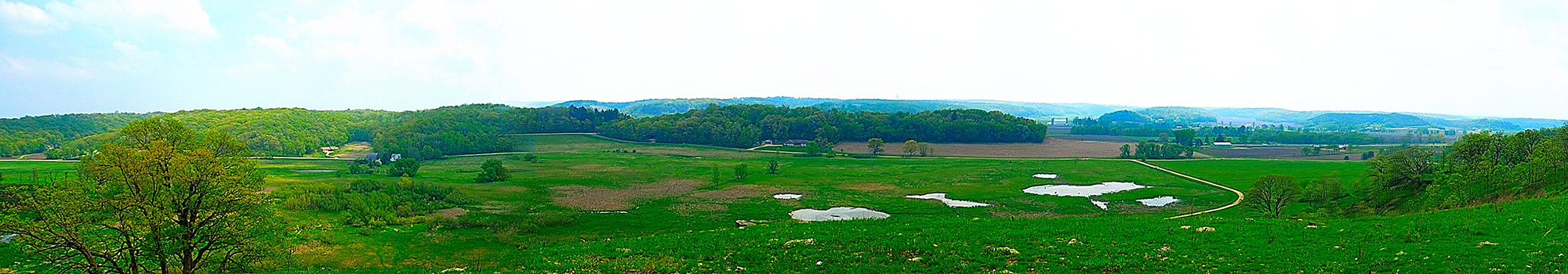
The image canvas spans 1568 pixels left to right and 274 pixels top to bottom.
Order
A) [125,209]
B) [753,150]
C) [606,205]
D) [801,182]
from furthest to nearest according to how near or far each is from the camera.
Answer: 1. [753,150]
2. [801,182]
3. [606,205]
4. [125,209]

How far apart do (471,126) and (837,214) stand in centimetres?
9725

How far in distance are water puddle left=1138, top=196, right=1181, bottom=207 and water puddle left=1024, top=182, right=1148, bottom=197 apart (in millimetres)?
5861

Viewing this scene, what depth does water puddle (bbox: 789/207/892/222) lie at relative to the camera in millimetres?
63344

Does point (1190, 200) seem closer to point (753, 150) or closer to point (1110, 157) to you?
point (1110, 157)

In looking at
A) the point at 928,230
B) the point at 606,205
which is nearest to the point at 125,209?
the point at 928,230

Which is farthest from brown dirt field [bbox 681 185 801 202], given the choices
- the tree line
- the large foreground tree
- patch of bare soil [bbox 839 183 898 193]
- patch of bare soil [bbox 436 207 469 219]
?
the large foreground tree

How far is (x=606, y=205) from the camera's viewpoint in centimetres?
7100

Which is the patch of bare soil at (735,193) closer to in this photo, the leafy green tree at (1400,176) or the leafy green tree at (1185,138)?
the leafy green tree at (1400,176)

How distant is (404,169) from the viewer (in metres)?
93.2

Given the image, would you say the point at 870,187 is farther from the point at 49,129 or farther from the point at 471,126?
the point at 49,129

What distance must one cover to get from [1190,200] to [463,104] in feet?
497

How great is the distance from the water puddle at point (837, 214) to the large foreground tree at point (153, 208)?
42297mm

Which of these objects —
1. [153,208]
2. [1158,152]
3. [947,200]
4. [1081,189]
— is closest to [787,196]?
[947,200]

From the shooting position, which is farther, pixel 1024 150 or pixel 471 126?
pixel 1024 150
